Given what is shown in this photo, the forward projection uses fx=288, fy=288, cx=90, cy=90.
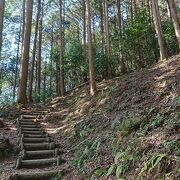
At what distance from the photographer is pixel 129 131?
7.29 m

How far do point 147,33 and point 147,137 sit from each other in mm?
12796

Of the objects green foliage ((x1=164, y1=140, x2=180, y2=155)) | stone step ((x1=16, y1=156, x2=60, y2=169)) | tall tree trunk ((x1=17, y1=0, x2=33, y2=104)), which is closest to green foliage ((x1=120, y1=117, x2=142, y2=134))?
green foliage ((x1=164, y1=140, x2=180, y2=155))

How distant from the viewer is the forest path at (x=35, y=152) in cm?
717

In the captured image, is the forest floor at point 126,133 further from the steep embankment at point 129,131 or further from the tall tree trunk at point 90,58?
the tall tree trunk at point 90,58

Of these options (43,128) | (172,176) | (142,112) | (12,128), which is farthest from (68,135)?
(172,176)

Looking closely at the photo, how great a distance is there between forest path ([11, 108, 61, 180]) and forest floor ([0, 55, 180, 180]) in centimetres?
30

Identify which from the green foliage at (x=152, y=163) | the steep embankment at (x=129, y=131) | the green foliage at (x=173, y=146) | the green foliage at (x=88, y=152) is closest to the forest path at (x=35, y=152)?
the steep embankment at (x=129, y=131)

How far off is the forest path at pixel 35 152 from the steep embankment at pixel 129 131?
460 mm

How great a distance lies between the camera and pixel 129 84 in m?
11.6

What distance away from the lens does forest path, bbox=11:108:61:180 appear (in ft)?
23.5

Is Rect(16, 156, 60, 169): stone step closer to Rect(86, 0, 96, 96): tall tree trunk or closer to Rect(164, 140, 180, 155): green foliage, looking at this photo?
Rect(164, 140, 180, 155): green foliage

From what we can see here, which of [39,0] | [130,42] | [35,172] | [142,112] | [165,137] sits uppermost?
[39,0]

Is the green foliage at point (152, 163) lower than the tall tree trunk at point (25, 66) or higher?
lower

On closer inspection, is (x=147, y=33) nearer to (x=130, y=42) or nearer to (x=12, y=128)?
(x=130, y=42)
